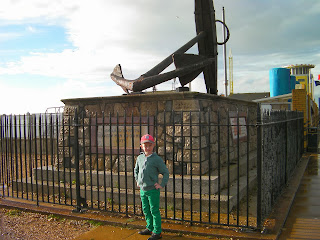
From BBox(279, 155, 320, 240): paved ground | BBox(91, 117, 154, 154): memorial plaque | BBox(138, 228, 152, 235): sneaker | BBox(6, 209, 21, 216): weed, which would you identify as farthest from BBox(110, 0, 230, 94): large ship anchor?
BBox(279, 155, 320, 240): paved ground

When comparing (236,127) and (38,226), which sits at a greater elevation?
(236,127)

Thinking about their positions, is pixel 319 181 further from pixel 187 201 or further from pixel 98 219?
pixel 98 219

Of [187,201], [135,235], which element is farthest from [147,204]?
[187,201]

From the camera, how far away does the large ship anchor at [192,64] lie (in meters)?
6.00

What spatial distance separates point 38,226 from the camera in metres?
4.63

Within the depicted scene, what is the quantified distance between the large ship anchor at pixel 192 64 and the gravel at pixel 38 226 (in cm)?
281

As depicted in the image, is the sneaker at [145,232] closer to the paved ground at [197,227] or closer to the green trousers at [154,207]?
the paved ground at [197,227]

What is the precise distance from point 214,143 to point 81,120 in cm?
301

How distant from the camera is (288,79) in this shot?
28.3 metres

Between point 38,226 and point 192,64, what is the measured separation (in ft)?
14.0

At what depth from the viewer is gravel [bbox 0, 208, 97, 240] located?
4254mm

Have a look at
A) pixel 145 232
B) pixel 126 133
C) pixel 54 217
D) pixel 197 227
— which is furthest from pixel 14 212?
pixel 197 227

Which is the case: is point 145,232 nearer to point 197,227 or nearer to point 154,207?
point 154,207

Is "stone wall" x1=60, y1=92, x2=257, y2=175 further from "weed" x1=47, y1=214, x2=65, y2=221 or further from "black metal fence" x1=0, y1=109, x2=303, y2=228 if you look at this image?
"weed" x1=47, y1=214, x2=65, y2=221
